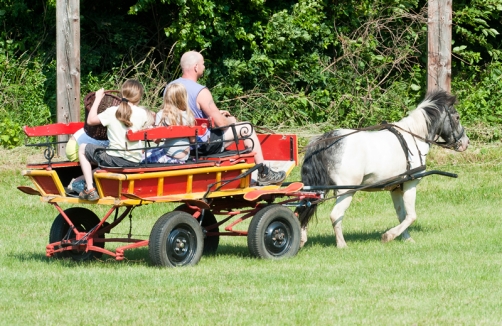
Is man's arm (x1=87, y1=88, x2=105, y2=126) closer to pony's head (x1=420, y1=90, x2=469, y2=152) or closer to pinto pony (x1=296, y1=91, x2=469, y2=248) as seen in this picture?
pinto pony (x1=296, y1=91, x2=469, y2=248)

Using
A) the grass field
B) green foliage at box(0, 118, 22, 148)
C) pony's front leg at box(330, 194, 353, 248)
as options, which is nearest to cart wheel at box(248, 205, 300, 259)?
the grass field

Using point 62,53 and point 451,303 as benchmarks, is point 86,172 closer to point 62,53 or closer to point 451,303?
point 451,303

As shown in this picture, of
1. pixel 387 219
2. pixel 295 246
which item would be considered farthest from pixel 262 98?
pixel 295 246

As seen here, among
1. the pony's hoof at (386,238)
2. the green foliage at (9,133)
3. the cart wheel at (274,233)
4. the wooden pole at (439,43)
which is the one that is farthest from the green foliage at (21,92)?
the cart wheel at (274,233)

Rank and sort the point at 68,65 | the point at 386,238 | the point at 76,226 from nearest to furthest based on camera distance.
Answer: the point at 76,226 < the point at 386,238 < the point at 68,65

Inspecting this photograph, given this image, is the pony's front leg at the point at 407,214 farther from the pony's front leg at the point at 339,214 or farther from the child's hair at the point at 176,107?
the child's hair at the point at 176,107

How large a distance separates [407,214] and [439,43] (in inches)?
250

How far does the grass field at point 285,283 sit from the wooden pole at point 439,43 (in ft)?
14.9

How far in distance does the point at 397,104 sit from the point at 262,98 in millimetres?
2694

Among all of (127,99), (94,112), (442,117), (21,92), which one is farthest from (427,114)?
(21,92)

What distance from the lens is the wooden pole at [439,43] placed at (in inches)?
636

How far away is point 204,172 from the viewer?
352 inches

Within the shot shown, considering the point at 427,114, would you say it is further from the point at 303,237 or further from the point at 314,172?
the point at 303,237

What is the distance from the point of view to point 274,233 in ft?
31.2
